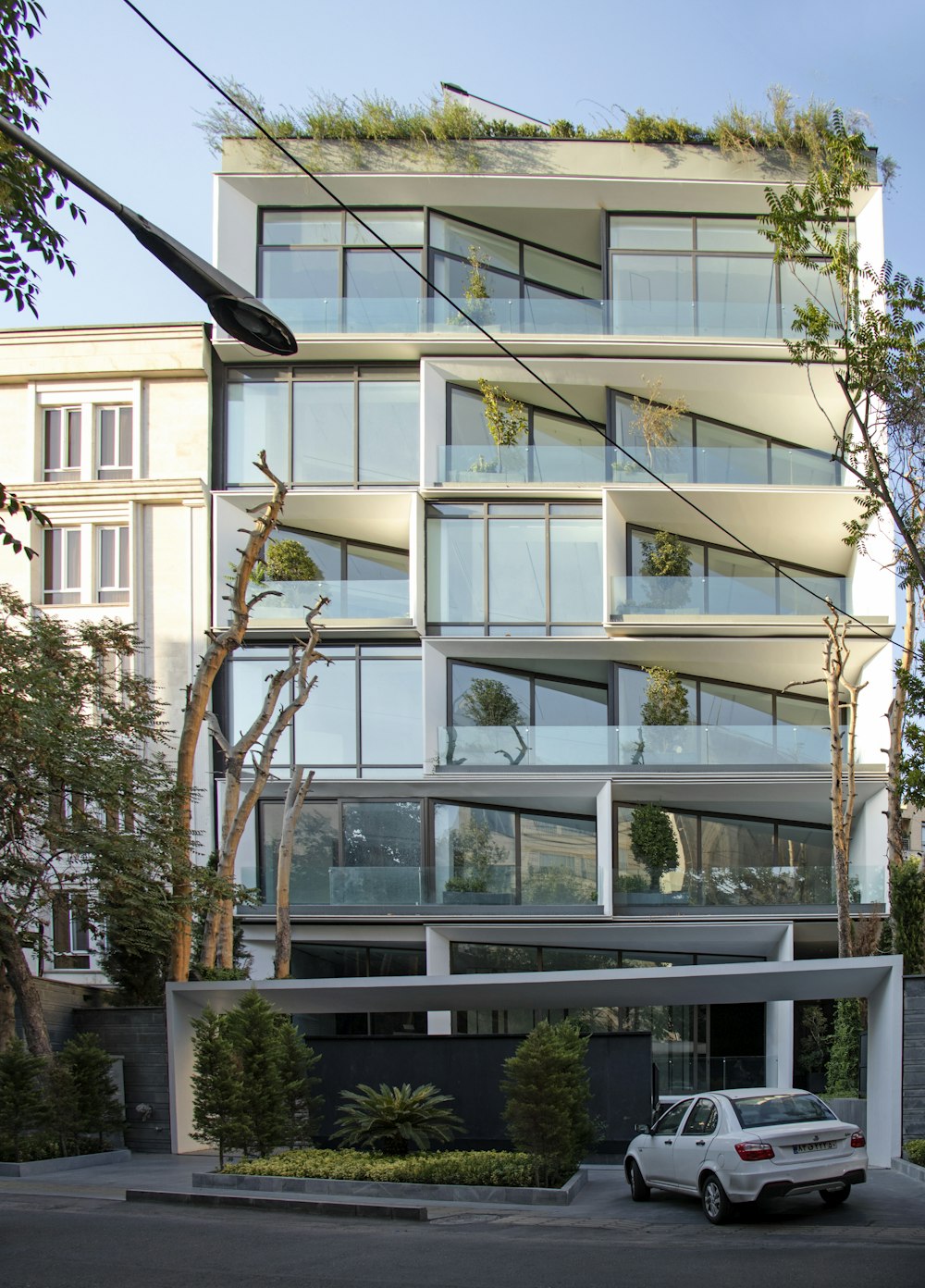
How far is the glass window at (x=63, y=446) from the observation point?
108 ft

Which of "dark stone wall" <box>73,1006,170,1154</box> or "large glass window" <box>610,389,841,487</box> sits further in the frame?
"large glass window" <box>610,389,841,487</box>

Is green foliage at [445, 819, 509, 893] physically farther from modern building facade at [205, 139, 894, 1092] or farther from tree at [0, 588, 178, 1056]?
tree at [0, 588, 178, 1056]

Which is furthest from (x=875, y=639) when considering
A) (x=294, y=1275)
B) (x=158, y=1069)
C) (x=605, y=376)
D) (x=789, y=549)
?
(x=294, y=1275)

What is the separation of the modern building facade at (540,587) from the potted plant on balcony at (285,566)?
0.29 metres

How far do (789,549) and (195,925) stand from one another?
17.4 m

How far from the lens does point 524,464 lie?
3209cm

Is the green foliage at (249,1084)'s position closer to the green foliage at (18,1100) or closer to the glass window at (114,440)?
the green foliage at (18,1100)

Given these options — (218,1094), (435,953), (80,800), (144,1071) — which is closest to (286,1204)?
(218,1094)

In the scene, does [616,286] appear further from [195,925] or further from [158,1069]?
[158,1069]

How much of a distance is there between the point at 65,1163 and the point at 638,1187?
850cm

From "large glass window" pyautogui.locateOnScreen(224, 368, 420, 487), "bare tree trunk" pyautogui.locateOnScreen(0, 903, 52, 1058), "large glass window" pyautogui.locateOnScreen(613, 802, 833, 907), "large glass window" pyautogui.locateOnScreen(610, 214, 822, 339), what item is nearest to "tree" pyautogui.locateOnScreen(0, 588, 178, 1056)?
"bare tree trunk" pyautogui.locateOnScreen(0, 903, 52, 1058)

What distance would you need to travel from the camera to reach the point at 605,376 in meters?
32.6

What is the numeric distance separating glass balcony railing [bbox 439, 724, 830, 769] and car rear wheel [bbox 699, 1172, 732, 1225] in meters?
17.5

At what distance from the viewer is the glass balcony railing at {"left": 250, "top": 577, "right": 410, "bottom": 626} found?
31391 millimetres
